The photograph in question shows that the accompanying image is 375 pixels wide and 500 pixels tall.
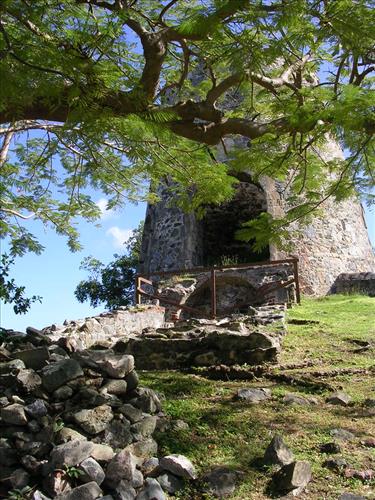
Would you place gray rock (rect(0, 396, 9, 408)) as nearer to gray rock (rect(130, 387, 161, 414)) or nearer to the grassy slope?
gray rock (rect(130, 387, 161, 414))

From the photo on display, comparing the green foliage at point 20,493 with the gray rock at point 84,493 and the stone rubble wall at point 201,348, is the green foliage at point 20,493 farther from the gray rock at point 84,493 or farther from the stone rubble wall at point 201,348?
the stone rubble wall at point 201,348

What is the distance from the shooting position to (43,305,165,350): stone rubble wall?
7281 millimetres

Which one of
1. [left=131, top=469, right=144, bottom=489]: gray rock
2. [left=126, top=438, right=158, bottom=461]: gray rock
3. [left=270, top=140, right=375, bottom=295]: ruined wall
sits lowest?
[left=131, top=469, right=144, bottom=489]: gray rock

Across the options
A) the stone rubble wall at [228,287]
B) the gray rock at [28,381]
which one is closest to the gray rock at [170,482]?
the gray rock at [28,381]

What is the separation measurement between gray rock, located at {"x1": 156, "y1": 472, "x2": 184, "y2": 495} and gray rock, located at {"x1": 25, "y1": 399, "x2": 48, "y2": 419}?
3.01ft


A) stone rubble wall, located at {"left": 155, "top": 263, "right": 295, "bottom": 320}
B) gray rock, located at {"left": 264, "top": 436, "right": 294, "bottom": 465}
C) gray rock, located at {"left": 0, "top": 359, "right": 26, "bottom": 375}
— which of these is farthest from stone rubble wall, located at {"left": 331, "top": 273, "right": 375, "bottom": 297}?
gray rock, located at {"left": 0, "top": 359, "right": 26, "bottom": 375}

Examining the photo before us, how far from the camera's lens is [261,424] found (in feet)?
14.0

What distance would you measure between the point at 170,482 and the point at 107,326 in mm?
5455

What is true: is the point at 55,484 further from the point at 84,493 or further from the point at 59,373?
the point at 59,373

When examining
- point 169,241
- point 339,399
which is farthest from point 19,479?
point 169,241

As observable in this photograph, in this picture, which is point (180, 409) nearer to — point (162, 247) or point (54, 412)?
point (54, 412)

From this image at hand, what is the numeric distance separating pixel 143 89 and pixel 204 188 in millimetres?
1708

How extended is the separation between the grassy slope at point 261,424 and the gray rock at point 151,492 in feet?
0.62

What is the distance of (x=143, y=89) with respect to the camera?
5055 mm
